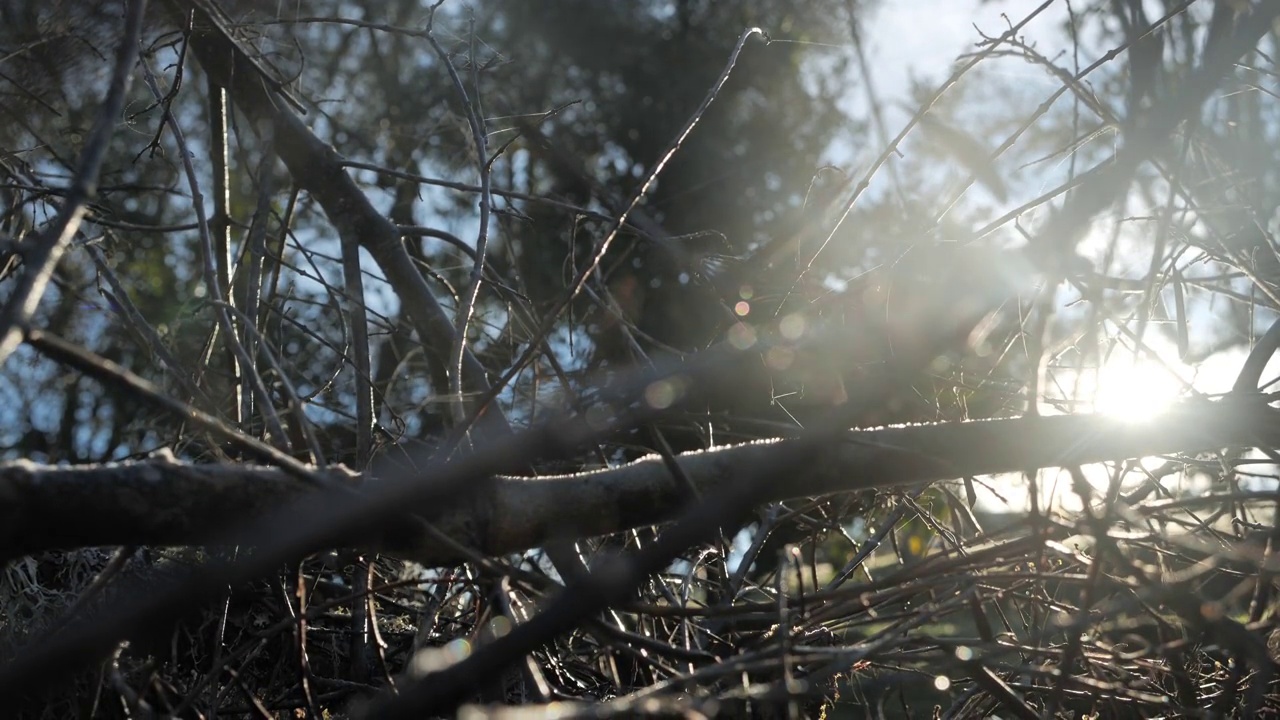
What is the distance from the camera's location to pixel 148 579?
1764 millimetres

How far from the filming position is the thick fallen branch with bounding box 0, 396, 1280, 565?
3.68ft

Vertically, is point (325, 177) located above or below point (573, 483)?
above

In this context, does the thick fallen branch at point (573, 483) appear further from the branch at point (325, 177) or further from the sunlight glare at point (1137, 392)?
the branch at point (325, 177)

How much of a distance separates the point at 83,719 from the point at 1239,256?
2292mm

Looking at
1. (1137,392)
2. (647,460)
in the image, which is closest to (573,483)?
(647,460)

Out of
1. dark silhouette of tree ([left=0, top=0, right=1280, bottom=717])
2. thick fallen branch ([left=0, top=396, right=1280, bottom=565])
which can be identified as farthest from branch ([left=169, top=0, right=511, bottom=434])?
thick fallen branch ([left=0, top=396, right=1280, bottom=565])

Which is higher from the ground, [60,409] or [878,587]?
[60,409]

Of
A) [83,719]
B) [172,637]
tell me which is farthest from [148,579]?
[83,719]

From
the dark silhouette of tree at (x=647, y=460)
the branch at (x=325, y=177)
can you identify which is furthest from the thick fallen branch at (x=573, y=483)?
the branch at (x=325, y=177)

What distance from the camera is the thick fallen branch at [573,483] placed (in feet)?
3.68

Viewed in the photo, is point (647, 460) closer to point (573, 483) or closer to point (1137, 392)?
point (573, 483)

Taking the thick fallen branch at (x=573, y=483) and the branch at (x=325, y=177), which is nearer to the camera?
the thick fallen branch at (x=573, y=483)

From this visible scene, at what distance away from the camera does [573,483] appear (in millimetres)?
1396

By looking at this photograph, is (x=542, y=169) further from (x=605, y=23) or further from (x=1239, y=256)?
(x=1239, y=256)
